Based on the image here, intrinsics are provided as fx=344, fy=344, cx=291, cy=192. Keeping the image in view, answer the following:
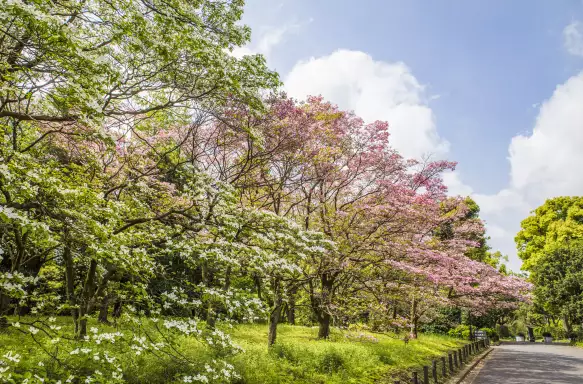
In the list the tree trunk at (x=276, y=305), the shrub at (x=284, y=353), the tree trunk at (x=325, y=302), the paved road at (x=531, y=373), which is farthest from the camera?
the tree trunk at (x=325, y=302)

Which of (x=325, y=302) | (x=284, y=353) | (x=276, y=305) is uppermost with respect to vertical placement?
(x=325, y=302)

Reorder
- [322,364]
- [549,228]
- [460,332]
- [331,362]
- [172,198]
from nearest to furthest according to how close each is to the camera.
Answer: [322,364], [331,362], [172,198], [460,332], [549,228]

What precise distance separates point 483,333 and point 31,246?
137 ft

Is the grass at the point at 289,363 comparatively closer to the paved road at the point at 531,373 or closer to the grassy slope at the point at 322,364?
the grassy slope at the point at 322,364

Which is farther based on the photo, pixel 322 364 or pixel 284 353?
pixel 284 353

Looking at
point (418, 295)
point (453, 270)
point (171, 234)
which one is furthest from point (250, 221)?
point (453, 270)

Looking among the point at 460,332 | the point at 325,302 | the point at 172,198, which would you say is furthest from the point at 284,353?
the point at 460,332

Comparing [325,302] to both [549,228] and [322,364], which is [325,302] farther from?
[549,228]

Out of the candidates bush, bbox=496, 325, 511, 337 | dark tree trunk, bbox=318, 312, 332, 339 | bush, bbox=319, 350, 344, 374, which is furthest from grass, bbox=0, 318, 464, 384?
bush, bbox=496, 325, 511, 337

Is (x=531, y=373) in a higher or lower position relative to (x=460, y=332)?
higher

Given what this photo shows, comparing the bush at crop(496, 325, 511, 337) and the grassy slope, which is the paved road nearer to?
the grassy slope

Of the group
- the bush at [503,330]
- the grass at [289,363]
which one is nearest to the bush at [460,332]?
the bush at [503,330]

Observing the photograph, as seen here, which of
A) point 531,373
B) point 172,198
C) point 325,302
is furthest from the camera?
point 531,373

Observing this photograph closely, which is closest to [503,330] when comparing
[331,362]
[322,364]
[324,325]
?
[324,325]
